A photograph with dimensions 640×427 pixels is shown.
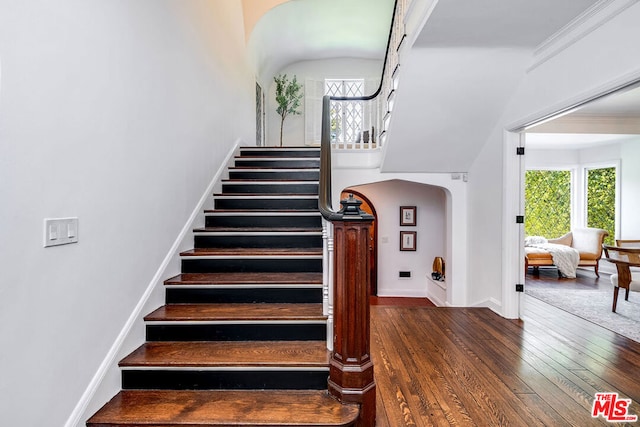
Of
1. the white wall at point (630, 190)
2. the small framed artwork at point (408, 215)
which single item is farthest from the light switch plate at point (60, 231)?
the white wall at point (630, 190)

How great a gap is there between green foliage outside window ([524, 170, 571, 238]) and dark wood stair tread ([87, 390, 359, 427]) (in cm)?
759

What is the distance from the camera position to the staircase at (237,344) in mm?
1682

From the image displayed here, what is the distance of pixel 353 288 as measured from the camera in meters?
1.79

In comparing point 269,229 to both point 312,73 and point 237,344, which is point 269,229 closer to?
point 237,344

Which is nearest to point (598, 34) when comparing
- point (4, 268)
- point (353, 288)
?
point (353, 288)

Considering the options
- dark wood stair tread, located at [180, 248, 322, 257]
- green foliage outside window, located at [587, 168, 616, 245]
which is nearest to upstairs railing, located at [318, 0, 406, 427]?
dark wood stair tread, located at [180, 248, 322, 257]

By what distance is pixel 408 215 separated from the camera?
21.2 feet

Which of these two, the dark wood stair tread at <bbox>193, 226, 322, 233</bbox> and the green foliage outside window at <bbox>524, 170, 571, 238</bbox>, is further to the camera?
the green foliage outside window at <bbox>524, 170, 571, 238</bbox>

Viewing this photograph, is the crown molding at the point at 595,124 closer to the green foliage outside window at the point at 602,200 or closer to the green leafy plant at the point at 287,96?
the green foliage outside window at the point at 602,200

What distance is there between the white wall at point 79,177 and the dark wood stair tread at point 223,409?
161 mm

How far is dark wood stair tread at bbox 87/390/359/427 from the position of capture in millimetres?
1602

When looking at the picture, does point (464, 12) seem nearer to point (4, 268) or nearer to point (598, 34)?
point (598, 34)

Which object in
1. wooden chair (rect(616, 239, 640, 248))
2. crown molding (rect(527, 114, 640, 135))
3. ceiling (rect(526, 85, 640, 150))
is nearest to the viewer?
ceiling (rect(526, 85, 640, 150))

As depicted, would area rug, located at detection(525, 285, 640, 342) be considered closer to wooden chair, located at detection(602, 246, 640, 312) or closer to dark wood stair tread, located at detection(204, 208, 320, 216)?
wooden chair, located at detection(602, 246, 640, 312)
